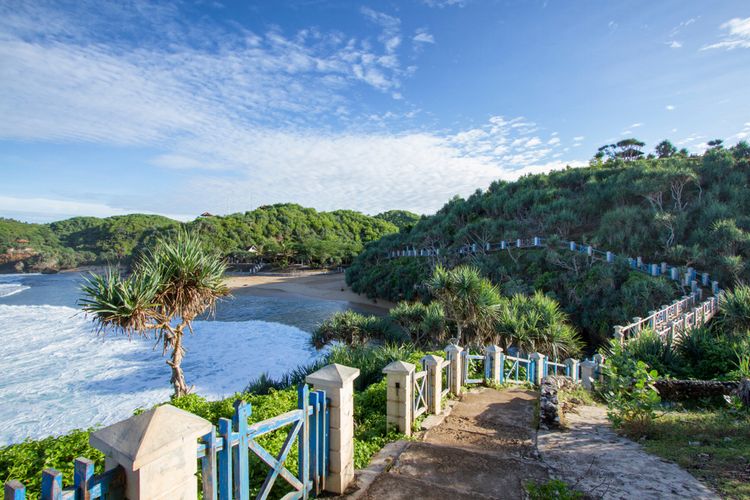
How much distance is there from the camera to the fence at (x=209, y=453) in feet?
7.29

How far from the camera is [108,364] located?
20.4m

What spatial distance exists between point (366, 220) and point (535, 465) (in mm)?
119559

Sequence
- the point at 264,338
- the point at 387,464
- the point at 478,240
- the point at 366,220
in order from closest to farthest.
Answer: the point at 387,464, the point at 264,338, the point at 478,240, the point at 366,220

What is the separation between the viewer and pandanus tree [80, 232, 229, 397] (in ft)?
31.2

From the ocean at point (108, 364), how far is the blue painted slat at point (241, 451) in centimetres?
922

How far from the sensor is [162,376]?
61.4 ft

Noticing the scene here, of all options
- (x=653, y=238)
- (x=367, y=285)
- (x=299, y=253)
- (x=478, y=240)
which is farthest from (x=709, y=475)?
(x=299, y=253)

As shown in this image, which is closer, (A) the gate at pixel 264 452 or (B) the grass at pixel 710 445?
(A) the gate at pixel 264 452

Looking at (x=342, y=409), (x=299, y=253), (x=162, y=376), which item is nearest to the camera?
(x=342, y=409)

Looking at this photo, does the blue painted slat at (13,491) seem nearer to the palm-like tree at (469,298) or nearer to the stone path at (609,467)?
the stone path at (609,467)

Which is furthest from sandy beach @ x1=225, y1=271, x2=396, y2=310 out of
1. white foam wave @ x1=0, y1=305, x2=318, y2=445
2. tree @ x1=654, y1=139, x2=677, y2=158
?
tree @ x1=654, y1=139, x2=677, y2=158

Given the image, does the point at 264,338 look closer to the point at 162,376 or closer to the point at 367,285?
the point at 162,376

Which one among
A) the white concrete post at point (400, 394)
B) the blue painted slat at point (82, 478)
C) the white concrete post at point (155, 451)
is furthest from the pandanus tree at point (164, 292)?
the blue painted slat at point (82, 478)

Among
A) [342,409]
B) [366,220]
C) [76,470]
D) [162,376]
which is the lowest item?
[162,376]
